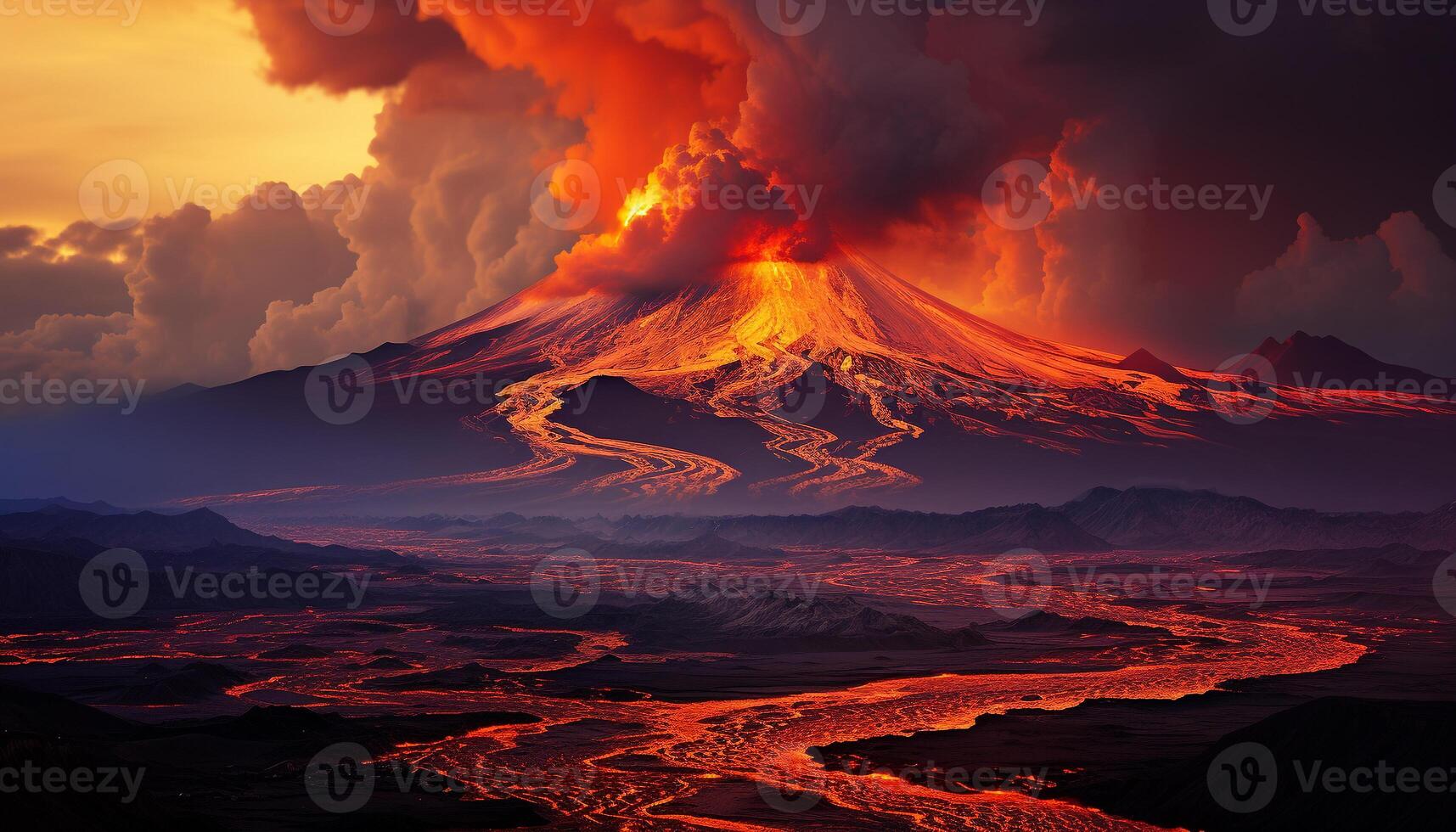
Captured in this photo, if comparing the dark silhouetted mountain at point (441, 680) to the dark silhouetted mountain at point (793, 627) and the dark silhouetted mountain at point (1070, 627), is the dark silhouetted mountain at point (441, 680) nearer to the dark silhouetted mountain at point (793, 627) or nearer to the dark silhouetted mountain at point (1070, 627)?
the dark silhouetted mountain at point (793, 627)

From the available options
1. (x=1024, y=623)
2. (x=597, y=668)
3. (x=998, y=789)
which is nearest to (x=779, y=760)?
(x=998, y=789)

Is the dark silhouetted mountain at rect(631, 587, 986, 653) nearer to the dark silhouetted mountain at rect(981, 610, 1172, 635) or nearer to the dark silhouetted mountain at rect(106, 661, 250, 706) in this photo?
the dark silhouetted mountain at rect(981, 610, 1172, 635)

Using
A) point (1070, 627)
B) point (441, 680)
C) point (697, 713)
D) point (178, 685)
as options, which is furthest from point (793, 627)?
point (178, 685)

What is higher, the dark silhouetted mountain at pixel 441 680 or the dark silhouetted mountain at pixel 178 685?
the dark silhouetted mountain at pixel 178 685

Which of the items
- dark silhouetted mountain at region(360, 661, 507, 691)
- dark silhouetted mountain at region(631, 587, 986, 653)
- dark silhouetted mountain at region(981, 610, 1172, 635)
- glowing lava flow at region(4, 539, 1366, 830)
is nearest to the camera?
glowing lava flow at region(4, 539, 1366, 830)

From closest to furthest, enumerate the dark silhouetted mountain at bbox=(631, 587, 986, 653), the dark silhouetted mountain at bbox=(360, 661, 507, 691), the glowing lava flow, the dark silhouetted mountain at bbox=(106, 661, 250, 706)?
the glowing lava flow
the dark silhouetted mountain at bbox=(106, 661, 250, 706)
the dark silhouetted mountain at bbox=(360, 661, 507, 691)
the dark silhouetted mountain at bbox=(631, 587, 986, 653)

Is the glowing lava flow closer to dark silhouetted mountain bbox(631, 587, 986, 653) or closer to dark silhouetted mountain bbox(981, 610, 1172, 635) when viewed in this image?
dark silhouetted mountain bbox(981, 610, 1172, 635)

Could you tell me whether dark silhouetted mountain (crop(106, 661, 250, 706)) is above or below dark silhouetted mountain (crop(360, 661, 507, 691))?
above

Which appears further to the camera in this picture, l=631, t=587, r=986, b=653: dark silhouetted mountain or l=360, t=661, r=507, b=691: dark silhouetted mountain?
l=631, t=587, r=986, b=653: dark silhouetted mountain

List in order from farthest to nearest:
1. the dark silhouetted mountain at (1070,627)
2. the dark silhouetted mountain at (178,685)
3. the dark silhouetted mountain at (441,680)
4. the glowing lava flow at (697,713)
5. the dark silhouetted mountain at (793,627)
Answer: the dark silhouetted mountain at (1070,627), the dark silhouetted mountain at (793,627), the dark silhouetted mountain at (441,680), the dark silhouetted mountain at (178,685), the glowing lava flow at (697,713)

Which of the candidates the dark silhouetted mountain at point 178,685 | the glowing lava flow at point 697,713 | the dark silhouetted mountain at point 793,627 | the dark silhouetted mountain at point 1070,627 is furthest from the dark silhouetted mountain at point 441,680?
the dark silhouetted mountain at point 1070,627

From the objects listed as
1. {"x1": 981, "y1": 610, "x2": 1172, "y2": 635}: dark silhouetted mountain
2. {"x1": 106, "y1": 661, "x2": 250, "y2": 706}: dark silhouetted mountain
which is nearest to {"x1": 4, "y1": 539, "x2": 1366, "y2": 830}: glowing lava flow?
{"x1": 106, "y1": 661, "x2": 250, "y2": 706}: dark silhouetted mountain

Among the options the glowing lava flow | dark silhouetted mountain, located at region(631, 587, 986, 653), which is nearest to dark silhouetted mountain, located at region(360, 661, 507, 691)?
the glowing lava flow
